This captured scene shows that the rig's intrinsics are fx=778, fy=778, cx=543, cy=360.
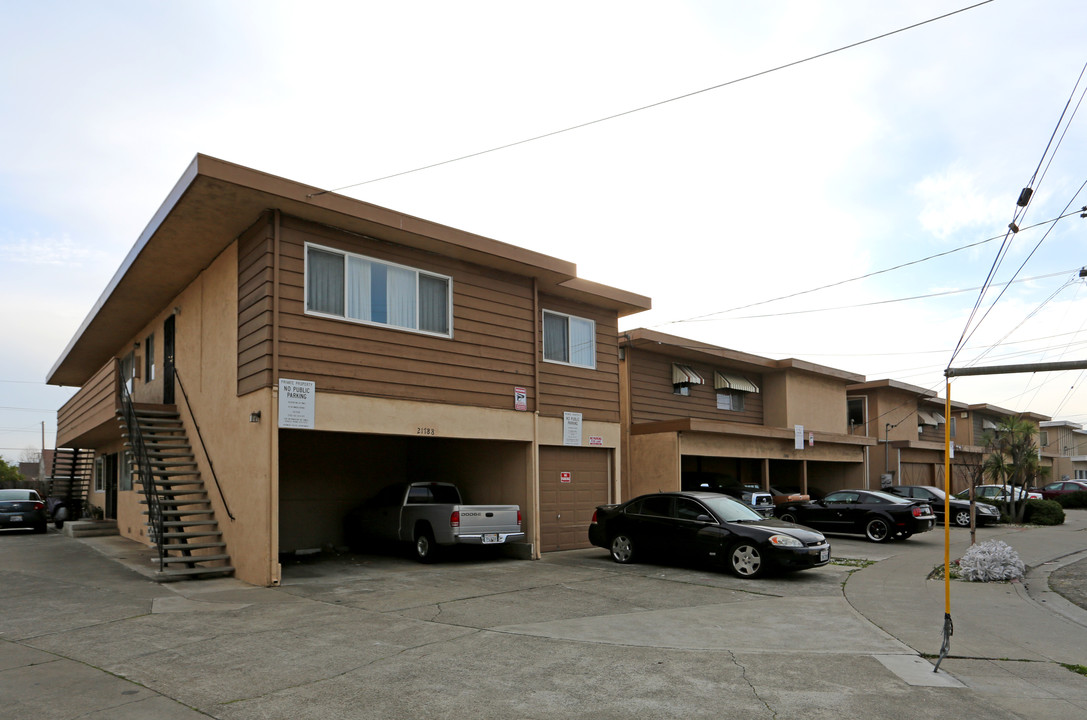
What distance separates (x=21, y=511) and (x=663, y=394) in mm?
18384

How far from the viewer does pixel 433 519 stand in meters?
14.2

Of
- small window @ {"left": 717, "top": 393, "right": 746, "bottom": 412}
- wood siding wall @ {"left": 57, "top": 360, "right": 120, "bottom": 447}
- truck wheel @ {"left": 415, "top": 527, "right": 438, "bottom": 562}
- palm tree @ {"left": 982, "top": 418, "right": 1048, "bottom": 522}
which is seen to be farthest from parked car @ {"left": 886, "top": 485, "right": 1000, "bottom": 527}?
wood siding wall @ {"left": 57, "top": 360, "right": 120, "bottom": 447}

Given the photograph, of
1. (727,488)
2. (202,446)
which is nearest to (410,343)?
(202,446)

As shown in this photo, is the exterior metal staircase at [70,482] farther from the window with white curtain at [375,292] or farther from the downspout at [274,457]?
the window with white curtain at [375,292]

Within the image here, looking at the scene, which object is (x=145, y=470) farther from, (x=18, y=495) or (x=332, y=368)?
(x=18, y=495)

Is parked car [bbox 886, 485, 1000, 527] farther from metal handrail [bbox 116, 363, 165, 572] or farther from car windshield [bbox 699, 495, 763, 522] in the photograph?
metal handrail [bbox 116, 363, 165, 572]

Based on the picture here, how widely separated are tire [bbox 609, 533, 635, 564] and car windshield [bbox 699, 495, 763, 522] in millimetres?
1656

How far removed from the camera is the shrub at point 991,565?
12961 millimetres

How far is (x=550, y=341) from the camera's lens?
16.9m

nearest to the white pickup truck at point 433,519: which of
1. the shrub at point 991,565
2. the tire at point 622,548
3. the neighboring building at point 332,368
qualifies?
the neighboring building at point 332,368

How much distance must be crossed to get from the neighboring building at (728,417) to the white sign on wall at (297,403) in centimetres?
1012

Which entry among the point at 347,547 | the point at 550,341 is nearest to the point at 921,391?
the point at 550,341

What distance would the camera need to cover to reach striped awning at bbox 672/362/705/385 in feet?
75.2

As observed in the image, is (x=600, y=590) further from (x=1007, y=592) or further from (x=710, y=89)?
(x=710, y=89)
